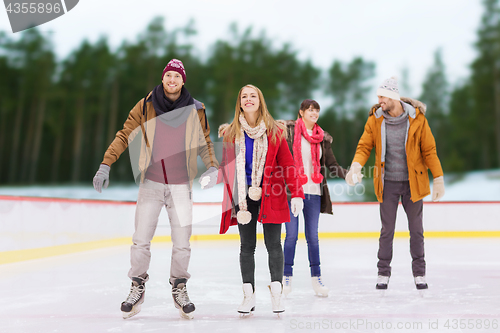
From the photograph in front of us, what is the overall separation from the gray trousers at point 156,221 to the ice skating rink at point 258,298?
27cm

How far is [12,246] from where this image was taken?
194 inches

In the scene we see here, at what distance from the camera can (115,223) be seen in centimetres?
710

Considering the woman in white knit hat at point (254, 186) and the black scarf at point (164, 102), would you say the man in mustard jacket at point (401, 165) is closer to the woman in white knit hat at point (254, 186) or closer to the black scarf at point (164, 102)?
the woman in white knit hat at point (254, 186)

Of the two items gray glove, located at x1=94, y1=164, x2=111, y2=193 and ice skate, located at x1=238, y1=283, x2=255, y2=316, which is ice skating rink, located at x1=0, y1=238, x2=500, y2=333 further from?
gray glove, located at x1=94, y1=164, x2=111, y2=193

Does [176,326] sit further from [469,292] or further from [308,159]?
[469,292]

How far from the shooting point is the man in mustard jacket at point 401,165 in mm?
2930

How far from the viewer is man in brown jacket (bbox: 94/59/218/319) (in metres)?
2.34

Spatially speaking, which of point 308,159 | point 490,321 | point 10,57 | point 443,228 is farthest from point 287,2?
point 490,321

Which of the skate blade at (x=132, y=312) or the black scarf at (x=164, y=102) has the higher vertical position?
the black scarf at (x=164, y=102)

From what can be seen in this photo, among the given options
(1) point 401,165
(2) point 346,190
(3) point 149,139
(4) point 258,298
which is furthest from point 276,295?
(2) point 346,190

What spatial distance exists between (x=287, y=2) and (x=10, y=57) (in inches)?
377

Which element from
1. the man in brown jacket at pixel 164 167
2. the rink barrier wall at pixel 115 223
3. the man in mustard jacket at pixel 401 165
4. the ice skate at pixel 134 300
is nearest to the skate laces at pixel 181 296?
the man in brown jacket at pixel 164 167

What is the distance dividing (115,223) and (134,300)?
5000 millimetres

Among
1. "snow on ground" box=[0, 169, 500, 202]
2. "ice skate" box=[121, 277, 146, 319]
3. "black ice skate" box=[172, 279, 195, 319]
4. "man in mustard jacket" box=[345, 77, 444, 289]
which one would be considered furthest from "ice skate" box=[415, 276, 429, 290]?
"snow on ground" box=[0, 169, 500, 202]
